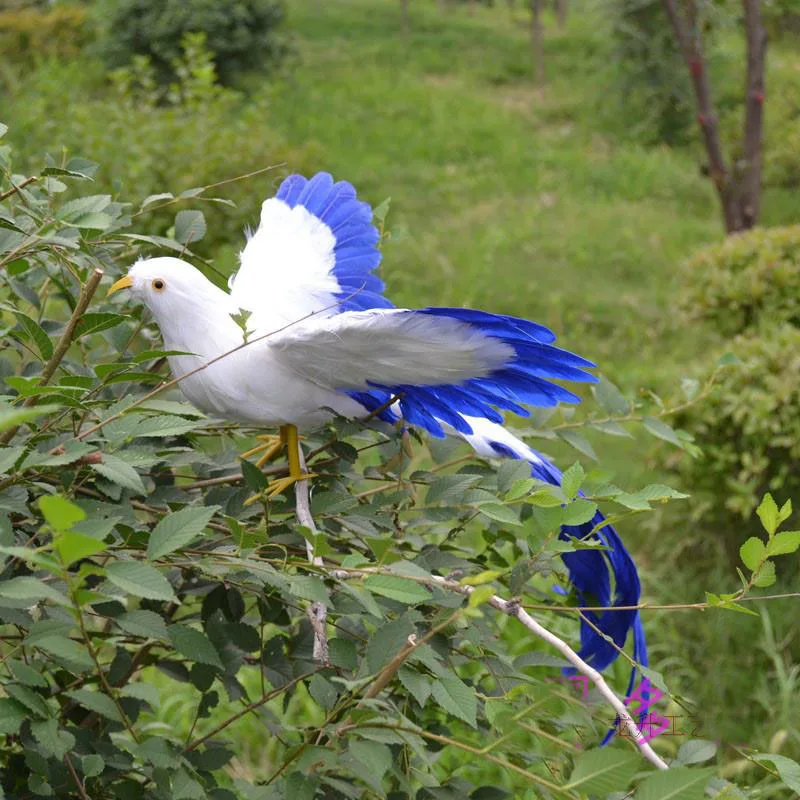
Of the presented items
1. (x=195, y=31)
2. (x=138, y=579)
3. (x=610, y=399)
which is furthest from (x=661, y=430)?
(x=195, y=31)

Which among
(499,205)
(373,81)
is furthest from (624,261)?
(373,81)

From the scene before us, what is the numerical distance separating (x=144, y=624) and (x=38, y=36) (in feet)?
34.6

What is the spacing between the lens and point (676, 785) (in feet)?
2.25

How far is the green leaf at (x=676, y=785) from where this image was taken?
2.24ft

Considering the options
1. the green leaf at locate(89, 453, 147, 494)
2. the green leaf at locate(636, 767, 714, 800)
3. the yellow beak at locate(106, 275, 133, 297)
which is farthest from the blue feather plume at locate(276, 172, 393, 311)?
the green leaf at locate(636, 767, 714, 800)

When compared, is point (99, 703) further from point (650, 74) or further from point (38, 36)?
point (38, 36)

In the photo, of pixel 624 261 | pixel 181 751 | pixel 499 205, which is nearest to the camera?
pixel 181 751

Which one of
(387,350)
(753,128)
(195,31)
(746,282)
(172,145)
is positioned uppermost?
(387,350)

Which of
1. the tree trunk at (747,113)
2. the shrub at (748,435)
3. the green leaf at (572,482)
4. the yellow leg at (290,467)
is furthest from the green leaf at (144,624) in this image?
the tree trunk at (747,113)

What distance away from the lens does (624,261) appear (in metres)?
6.35

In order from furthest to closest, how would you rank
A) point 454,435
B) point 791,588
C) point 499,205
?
point 499,205, point 791,588, point 454,435

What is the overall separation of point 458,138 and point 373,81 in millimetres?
1866

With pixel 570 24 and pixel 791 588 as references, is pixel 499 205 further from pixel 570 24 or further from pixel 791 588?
pixel 570 24

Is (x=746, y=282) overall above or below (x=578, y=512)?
below
